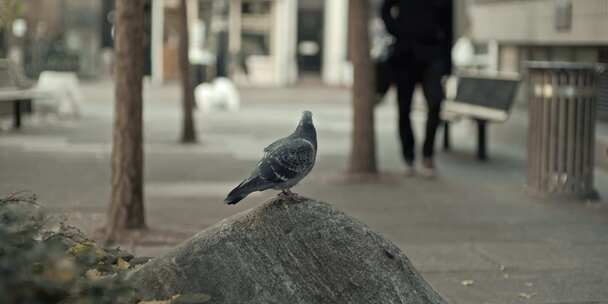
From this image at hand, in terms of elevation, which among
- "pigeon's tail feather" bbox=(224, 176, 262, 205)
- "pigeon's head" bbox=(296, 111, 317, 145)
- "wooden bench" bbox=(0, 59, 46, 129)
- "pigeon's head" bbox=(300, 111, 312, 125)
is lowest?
"wooden bench" bbox=(0, 59, 46, 129)

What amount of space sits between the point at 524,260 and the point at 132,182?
9.80ft

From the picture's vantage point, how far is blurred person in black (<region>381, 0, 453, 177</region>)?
11.6 m

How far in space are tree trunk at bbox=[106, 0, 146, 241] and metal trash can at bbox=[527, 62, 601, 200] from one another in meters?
4.16

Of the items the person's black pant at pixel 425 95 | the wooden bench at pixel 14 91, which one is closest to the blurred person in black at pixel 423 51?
the person's black pant at pixel 425 95

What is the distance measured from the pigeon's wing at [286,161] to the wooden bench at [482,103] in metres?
8.50

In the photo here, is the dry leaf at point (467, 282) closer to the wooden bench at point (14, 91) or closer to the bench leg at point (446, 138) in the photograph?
the bench leg at point (446, 138)

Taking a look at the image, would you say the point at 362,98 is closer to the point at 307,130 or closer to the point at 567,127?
the point at 567,127

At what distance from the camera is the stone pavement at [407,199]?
7.20m

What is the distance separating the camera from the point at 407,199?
10438 mm

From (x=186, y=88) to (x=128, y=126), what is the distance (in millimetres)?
7191

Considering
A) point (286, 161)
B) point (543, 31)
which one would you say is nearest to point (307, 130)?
point (286, 161)

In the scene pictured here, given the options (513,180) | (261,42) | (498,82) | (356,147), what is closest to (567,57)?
(498,82)

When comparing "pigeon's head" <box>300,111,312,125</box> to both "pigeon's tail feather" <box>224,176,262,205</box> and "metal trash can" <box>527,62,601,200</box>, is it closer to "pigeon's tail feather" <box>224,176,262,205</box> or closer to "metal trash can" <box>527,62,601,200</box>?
"pigeon's tail feather" <box>224,176,262,205</box>

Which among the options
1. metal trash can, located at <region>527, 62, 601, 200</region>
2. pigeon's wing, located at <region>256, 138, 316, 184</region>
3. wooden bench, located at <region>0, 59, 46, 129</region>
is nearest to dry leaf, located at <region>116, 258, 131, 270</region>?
pigeon's wing, located at <region>256, 138, 316, 184</region>
